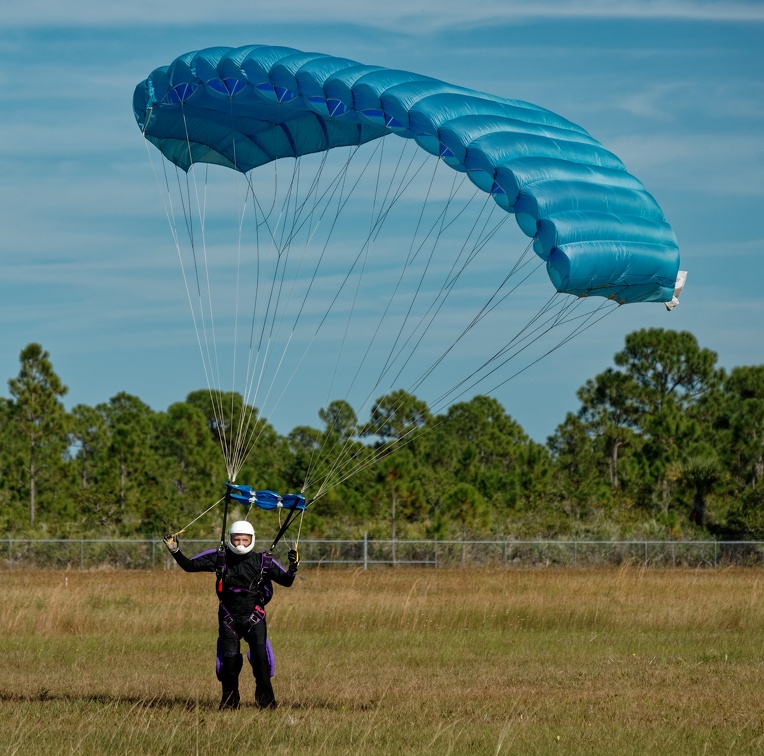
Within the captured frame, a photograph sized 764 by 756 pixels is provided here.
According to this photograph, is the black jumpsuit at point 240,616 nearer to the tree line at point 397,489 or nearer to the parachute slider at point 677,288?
the parachute slider at point 677,288

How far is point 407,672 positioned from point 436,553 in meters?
19.5

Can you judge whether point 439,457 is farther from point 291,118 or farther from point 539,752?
point 539,752

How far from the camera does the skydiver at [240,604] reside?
947 centimetres

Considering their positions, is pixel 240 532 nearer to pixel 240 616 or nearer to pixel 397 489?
pixel 240 616

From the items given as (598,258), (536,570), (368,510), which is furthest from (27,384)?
(598,258)

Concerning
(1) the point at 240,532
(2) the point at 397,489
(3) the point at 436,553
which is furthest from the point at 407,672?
A: (2) the point at 397,489

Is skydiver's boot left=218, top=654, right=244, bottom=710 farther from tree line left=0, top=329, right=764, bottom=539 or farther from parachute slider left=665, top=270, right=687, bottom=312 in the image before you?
tree line left=0, top=329, right=764, bottom=539

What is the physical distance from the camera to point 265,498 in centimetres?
1011

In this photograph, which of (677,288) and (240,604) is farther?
(677,288)

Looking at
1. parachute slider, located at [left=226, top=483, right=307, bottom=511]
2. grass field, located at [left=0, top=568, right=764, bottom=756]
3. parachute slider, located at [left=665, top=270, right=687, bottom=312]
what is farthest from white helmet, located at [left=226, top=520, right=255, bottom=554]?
parachute slider, located at [left=665, top=270, right=687, bottom=312]

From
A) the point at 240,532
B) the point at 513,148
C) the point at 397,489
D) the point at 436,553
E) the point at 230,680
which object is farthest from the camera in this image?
the point at 397,489

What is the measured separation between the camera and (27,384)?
37.0 m

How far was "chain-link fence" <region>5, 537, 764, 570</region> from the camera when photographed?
1225 inches

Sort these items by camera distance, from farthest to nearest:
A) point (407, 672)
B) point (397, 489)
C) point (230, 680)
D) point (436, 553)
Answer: point (397, 489) < point (436, 553) < point (407, 672) < point (230, 680)
